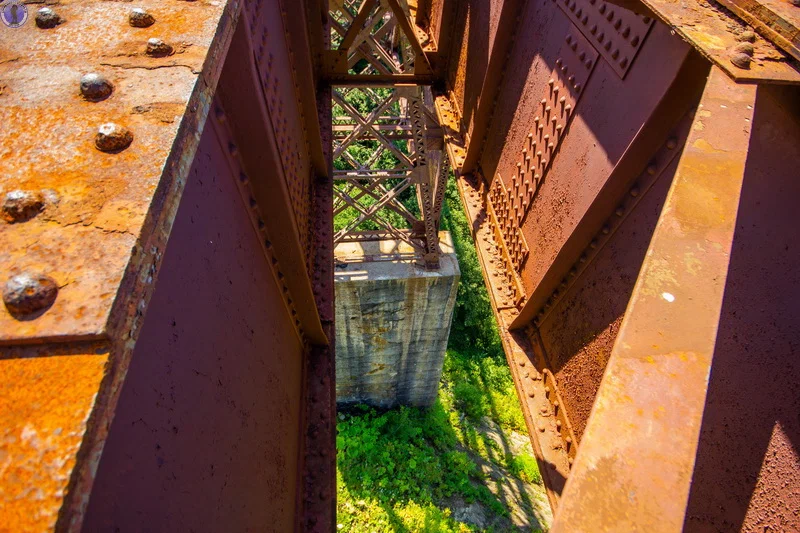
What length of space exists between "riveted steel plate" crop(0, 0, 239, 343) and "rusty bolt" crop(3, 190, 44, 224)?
0.01 m

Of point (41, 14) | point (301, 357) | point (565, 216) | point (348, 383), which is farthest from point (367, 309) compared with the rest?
point (41, 14)

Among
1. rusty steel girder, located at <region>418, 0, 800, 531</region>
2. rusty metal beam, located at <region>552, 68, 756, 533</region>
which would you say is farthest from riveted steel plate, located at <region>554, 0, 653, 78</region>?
rusty metal beam, located at <region>552, 68, 756, 533</region>

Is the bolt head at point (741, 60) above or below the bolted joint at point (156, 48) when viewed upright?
above

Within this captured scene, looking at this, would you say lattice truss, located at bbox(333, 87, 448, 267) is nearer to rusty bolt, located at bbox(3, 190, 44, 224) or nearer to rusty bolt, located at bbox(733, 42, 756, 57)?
rusty bolt, located at bbox(733, 42, 756, 57)

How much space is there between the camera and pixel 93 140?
0.92m

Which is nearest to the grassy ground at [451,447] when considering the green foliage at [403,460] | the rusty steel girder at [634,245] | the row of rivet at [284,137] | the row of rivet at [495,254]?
the green foliage at [403,460]

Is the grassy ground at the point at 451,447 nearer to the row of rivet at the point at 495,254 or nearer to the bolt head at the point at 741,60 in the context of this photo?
the row of rivet at the point at 495,254

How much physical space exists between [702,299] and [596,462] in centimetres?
50

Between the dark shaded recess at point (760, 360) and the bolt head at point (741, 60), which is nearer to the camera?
the bolt head at point (741, 60)

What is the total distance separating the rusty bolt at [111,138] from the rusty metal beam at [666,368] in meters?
1.10

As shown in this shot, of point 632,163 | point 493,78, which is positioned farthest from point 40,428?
point 493,78

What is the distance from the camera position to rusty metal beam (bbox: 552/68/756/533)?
83 centimetres

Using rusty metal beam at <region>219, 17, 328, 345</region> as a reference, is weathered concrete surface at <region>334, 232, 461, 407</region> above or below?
below

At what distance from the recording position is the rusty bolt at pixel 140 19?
3.96 ft
